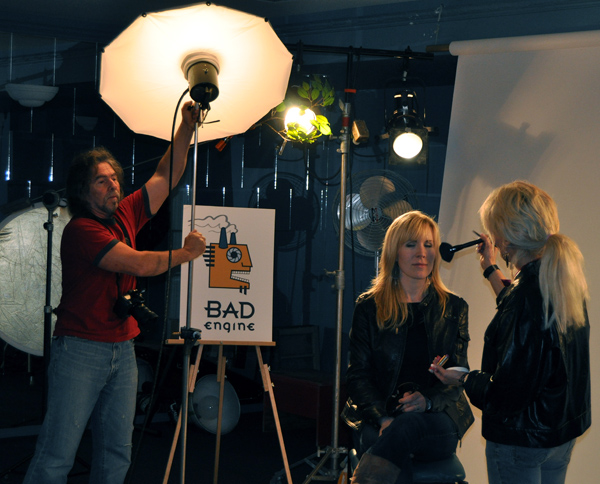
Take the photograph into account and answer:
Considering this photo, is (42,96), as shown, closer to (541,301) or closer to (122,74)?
(122,74)

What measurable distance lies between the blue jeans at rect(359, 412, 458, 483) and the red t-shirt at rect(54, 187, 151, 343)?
3.34 ft

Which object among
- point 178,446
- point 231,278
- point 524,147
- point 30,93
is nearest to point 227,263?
point 231,278

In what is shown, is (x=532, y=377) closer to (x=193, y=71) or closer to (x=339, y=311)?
(x=193, y=71)

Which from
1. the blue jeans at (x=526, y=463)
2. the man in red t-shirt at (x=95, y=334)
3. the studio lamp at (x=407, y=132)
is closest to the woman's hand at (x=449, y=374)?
the blue jeans at (x=526, y=463)

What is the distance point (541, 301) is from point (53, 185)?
382cm

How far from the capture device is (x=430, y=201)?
4.93 meters

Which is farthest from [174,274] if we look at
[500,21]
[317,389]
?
[500,21]

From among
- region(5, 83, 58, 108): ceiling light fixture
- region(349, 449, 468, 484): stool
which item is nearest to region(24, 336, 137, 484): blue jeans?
region(349, 449, 468, 484): stool

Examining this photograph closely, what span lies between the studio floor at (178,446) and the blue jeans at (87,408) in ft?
4.28

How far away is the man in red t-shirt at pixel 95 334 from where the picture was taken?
2.29 meters

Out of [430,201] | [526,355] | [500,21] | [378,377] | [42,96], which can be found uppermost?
[500,21]

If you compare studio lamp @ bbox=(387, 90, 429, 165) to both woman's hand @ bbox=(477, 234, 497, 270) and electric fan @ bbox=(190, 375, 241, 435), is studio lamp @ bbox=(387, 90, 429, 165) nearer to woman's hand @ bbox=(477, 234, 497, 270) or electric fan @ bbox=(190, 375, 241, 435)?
woman's hand @ bbox=(477, 234, 497, 270)

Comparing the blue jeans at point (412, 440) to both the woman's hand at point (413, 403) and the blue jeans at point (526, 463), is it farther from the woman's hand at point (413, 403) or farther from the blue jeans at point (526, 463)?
the blue jeans at point (526, 463)

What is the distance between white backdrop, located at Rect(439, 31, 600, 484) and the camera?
10.8ft
